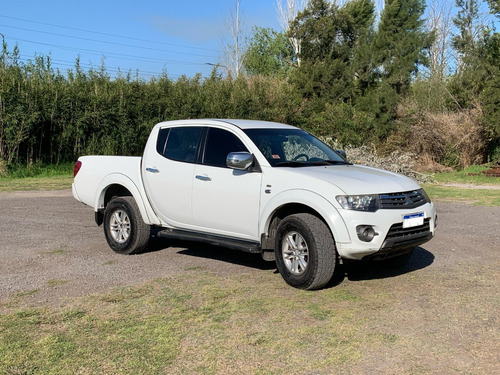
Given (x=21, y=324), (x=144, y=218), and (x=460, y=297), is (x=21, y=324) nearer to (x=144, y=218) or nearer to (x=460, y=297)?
(x=144, y=218)

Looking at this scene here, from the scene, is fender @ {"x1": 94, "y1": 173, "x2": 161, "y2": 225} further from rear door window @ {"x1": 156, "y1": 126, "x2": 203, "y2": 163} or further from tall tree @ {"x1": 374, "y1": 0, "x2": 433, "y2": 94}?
tall tree @ {"x1": 374, "y1": 0, "x2": 433, "y2": 94}

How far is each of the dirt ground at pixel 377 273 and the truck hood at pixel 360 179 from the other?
43.2 inches

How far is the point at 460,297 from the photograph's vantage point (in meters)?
5.82

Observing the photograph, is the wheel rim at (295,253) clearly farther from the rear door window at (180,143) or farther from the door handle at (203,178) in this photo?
the rear door window at (180,143)

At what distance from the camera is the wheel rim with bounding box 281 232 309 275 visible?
6027 mm

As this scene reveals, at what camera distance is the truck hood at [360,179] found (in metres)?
5.91

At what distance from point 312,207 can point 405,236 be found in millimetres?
1053

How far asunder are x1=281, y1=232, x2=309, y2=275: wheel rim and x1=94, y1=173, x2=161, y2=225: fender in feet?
7.05

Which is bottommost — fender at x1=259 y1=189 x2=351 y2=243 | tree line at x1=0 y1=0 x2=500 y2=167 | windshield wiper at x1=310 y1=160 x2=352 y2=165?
fender at x1=259 y1=189 x2=351 y2=243

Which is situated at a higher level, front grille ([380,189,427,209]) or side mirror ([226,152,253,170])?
side mirror ([226,152,253,170])

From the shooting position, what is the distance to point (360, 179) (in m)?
Result: 6.12

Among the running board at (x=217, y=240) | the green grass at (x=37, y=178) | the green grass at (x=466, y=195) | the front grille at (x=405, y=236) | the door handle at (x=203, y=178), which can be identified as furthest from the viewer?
the green grass at (x=37, y=178)

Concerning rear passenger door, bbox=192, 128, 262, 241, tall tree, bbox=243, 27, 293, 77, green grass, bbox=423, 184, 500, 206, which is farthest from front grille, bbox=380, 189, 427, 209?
tall tree, bbox=243, 27, 293, 77

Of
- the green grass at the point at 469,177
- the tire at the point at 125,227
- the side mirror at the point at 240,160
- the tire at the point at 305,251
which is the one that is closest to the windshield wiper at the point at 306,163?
the side mirror at the point at 240,160
